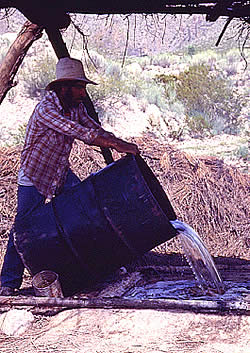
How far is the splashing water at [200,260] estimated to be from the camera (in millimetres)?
3903

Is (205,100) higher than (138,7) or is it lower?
higher

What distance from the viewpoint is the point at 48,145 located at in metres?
3.82

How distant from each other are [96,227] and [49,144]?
88 centimetres

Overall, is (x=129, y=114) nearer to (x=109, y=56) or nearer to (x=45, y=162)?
(x=109, y=56)

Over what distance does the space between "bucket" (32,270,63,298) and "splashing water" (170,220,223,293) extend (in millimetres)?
1077

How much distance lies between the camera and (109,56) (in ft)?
64.8

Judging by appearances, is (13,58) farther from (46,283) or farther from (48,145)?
(46,283)

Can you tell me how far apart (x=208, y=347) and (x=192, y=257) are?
128cm

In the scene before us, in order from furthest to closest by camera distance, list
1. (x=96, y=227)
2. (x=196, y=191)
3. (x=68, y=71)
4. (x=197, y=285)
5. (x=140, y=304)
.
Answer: (x=196, y=191) < (x=197, y=285) < (x=68, y=71) < (x=96, y=227) < (x=140, y=304)

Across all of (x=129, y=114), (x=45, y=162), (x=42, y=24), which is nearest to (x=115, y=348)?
(x=45, y=162)

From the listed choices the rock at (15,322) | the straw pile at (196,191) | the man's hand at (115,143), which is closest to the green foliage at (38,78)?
the straw pile at (196,191)

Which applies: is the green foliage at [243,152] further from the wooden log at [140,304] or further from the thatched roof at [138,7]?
the wooden log at [140,304]

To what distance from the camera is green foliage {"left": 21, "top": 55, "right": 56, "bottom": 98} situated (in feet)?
48.0

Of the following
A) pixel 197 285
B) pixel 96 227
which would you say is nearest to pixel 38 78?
pixel 197 285
